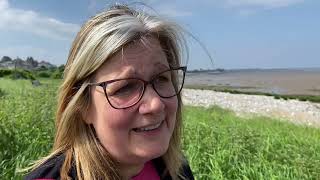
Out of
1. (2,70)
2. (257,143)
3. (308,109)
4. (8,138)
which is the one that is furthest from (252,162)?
(2,70)

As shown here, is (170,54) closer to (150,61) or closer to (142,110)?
(150,61)

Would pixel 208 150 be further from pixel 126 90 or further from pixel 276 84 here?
pixel 276 84

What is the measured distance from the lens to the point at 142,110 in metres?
1.55

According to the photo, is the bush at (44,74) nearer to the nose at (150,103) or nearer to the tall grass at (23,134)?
the tall grass at (23,134)

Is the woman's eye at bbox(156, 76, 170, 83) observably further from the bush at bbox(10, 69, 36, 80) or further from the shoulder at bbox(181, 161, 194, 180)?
the bush at bbox(10, 69, 36, 80)

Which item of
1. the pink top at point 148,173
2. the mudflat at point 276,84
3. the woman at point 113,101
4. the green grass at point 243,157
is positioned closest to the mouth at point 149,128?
the woman at point 113,101

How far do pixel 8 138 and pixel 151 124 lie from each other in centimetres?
312

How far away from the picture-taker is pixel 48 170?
1.59 metres

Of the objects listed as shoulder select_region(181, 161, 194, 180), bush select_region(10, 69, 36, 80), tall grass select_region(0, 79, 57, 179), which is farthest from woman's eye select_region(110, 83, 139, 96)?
bush select_region(10, 69, 36, 80)

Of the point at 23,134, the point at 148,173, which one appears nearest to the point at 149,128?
the point at 148,173

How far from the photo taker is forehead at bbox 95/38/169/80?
1582 millimetres

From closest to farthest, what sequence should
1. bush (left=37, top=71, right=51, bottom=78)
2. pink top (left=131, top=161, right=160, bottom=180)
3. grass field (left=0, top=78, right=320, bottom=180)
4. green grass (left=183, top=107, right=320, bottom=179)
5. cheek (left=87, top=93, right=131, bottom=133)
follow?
cheek (left=87, top=93, right=131, bottom=133) < pink top (left=131, top=161, right=160, bottom=180) < grass field (left=0, top=78, right=320, bottom=180) < green grass (left=183, top=107, right=320, bottom=179) < bush (left=37, top=71, right=51, bottom=78)

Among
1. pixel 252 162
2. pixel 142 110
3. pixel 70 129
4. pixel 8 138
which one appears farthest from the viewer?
pixel 252 162

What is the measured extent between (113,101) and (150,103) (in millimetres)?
116
